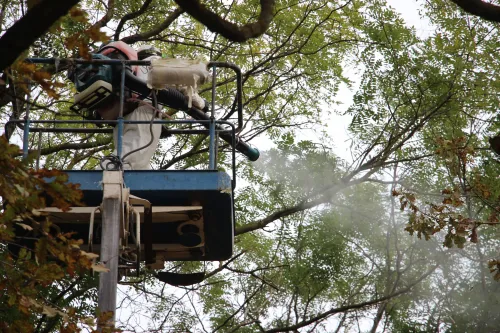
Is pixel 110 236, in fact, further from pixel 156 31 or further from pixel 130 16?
pixel 156 31

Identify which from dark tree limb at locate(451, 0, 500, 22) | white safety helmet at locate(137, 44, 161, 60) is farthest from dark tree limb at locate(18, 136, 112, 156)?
dark tree limb at locate(451, 0, 500, 22)

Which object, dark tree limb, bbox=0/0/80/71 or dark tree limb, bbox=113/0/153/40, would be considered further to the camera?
dark tree limb, bbox=113/0/153/40

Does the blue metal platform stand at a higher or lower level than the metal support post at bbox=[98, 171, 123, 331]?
higher

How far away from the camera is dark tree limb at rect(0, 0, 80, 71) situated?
13.5 feet

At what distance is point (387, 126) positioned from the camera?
1326 centimetres

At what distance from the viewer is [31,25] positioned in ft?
13.6

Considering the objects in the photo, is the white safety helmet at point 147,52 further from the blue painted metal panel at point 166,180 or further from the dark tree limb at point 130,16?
the dark tree limb at point 130,16

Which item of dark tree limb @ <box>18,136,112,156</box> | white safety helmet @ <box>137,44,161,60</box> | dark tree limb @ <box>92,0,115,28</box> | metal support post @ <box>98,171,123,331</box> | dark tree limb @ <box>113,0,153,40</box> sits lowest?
metal support post @ <box>98,171,123,331</box>

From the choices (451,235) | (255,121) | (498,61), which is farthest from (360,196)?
(451,235)

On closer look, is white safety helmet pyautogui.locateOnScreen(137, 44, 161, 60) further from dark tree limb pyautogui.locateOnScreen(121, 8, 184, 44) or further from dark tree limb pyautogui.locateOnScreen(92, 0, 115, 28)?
Result: dark tree limb pyautogui.locateOnScreen(92, 0, 115, 28)

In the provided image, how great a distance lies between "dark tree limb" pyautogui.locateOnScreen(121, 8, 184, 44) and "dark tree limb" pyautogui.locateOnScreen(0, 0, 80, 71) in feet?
32.5

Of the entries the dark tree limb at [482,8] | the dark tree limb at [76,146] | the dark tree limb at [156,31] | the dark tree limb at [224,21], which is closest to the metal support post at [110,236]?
the dark tree limb at [224,21]

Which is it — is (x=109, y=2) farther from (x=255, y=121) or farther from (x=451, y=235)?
(x=451, y=235)

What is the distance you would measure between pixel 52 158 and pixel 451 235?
691 cm
